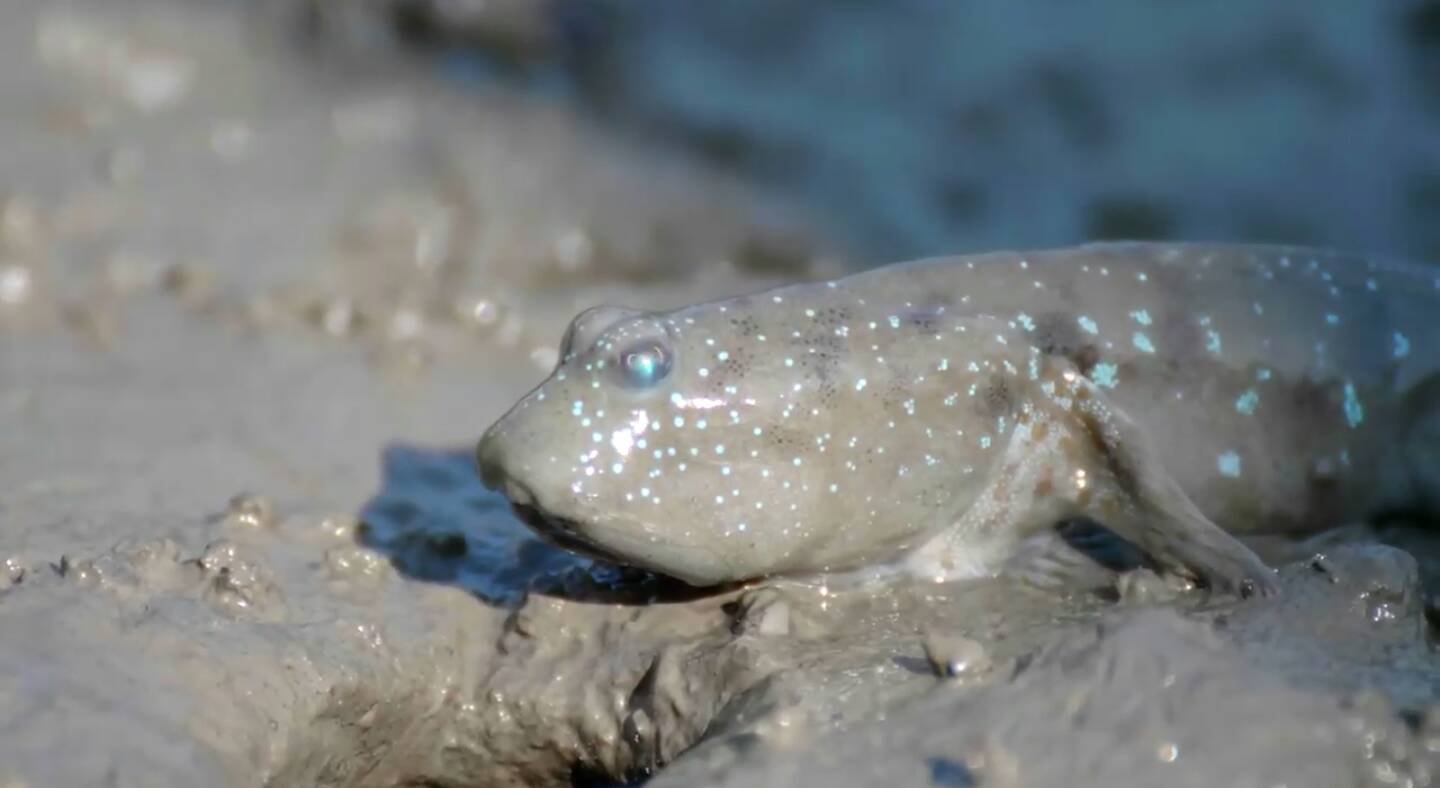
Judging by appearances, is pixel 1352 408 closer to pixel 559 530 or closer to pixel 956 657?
pixel 956 657

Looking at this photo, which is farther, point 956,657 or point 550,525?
point 550,525

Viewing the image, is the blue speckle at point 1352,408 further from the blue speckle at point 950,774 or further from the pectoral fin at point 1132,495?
the blue speckle at point 950,774

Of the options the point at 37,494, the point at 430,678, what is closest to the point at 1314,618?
the point at 430,678

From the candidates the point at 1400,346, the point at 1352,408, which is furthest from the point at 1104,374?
the point at 1400,346

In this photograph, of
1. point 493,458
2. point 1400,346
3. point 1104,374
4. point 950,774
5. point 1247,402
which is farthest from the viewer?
point 1400,346

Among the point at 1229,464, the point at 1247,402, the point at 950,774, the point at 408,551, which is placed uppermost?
the point at 1247,402

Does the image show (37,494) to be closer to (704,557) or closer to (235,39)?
(704,557)
